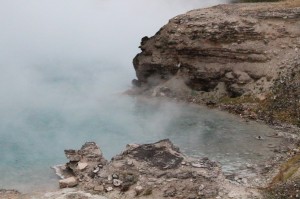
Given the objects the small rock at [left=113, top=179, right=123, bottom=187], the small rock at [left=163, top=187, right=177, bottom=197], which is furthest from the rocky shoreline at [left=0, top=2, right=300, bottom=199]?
the small rock at [left=113, top=179, right=123, bottom=187]

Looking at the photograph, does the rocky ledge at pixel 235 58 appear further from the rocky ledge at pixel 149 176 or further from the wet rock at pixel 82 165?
the wet rock at pixel 82 165

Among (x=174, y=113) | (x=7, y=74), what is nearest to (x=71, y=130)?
(x=174, y=113)

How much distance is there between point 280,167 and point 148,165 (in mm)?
10721

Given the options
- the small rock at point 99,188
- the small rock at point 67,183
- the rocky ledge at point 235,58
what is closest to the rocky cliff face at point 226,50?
the rocky ledge at point 235,58

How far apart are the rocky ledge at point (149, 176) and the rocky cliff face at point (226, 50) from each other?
22054 mm

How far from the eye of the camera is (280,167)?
3859cm

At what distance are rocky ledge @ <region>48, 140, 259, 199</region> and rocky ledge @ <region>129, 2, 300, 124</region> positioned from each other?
18229 millimetres

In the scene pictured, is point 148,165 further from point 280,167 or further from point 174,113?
point 174,113

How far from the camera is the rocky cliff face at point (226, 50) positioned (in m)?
57.4

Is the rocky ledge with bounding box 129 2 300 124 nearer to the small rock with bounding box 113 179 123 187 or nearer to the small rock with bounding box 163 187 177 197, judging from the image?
the small rock with bounding box 163 187 177 197

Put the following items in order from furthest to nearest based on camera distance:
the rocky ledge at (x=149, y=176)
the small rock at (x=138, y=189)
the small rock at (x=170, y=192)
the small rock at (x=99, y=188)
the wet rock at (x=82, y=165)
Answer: the wet rock at (x=82, y=165) → the small rock at (x=99, y=188) → the small rock at (x=138, y=189) → the rocky ledge at (x=149, y=176) → the small rock at (x=170, y=192)

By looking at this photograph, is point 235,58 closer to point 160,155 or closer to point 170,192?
point 160,155

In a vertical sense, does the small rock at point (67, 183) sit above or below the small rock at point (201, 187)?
above

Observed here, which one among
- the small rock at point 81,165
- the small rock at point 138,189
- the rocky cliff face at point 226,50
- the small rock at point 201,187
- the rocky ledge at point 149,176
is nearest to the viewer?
the small rock at point 201,187
